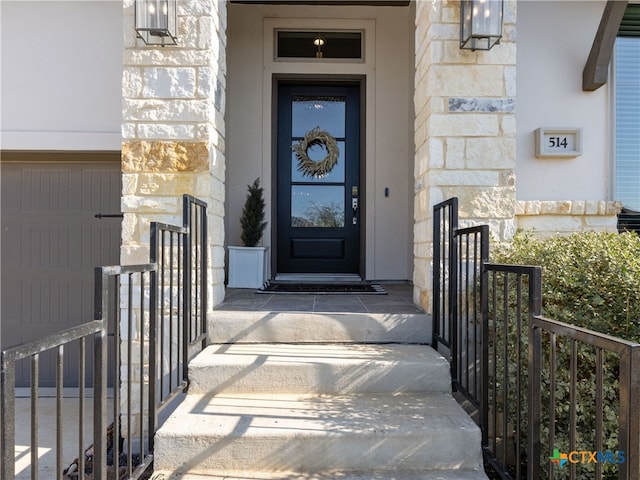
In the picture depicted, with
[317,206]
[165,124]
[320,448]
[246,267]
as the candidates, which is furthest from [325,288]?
[320,448]

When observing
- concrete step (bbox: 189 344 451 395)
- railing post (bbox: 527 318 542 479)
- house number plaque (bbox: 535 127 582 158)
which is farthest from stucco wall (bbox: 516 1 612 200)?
railing post (bbox: 527 318 542 479)

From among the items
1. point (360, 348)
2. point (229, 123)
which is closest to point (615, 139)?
point (360, 348)

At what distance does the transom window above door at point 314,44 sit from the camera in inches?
178

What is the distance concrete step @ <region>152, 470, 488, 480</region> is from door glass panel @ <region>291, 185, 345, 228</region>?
10.3 ft

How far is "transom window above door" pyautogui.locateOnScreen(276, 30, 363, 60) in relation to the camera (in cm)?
452

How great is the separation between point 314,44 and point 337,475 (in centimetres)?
411

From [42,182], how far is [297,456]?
329 centimetres

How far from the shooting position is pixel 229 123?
4434 millimetres

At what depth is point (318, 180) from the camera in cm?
473

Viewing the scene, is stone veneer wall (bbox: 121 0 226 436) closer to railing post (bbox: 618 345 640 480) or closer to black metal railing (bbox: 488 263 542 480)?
black metal railing (bbox: 488 263 542 480)

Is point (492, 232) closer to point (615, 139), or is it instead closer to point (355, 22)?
point (615, 139)

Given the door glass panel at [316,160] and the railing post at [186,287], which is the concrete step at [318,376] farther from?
the door glass panel at [316,160]

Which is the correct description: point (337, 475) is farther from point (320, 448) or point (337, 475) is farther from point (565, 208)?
point (565, 208)

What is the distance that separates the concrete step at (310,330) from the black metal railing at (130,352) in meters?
0.16
